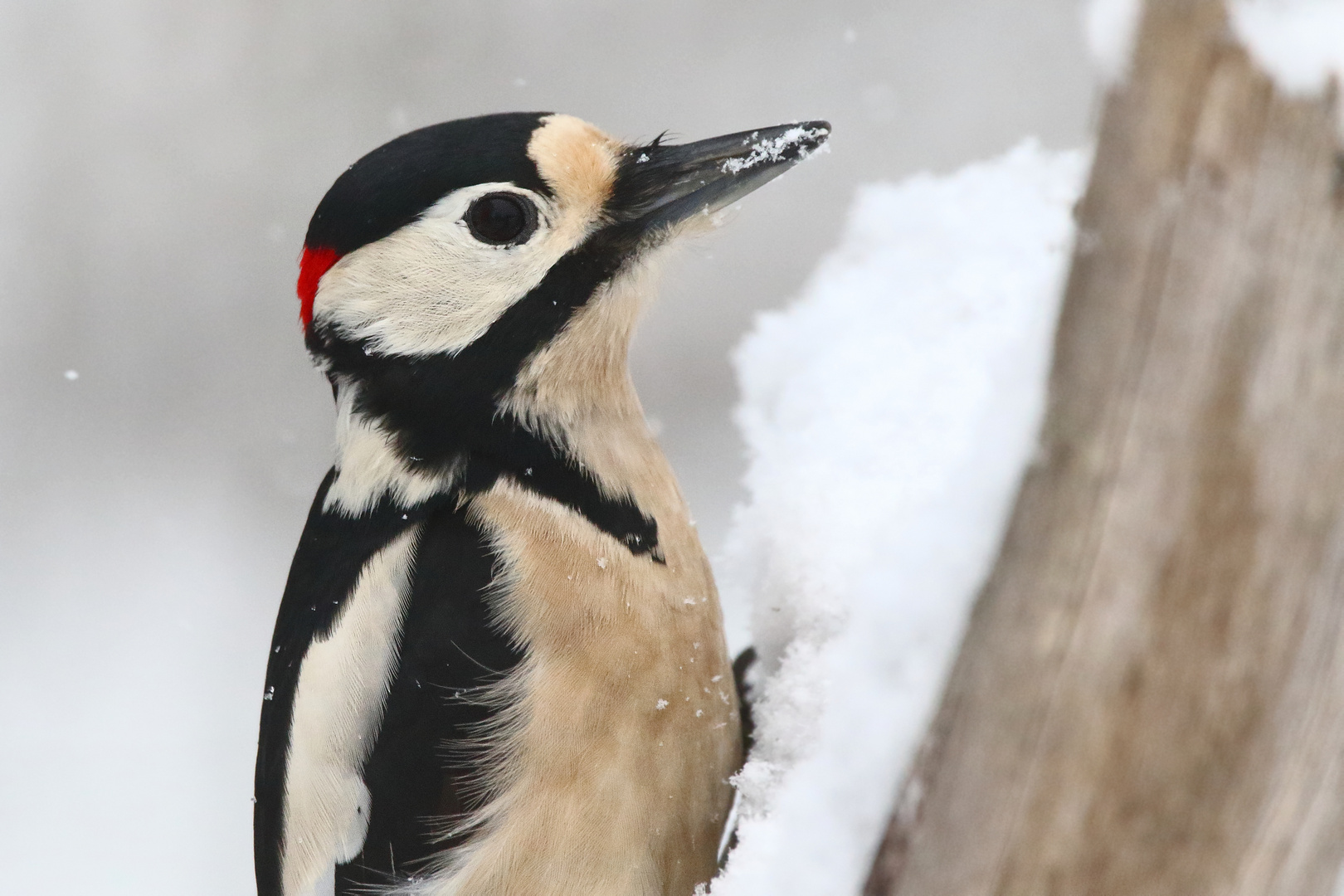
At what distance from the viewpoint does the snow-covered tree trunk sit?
89 centimetres

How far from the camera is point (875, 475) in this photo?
6.56 feet

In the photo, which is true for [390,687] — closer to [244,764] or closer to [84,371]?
[244,764]

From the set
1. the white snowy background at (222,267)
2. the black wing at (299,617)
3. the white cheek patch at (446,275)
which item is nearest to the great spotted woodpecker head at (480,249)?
the white cheek patch at (446,275)

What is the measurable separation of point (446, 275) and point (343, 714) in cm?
75

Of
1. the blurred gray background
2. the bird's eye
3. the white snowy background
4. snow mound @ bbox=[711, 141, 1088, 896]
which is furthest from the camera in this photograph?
the blurred gray background

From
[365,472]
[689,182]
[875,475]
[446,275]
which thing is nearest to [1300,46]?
[875,475]

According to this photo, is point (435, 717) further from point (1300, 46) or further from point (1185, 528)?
point (1300, 46)

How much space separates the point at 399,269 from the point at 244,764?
15.1ft

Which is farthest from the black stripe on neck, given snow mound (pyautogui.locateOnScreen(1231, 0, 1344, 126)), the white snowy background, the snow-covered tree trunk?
the white snowy background

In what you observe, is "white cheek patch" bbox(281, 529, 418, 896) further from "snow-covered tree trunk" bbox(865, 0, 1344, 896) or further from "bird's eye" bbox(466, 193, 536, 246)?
"snow-covered tree trunk" bbox(865, 0, 1344, 896)

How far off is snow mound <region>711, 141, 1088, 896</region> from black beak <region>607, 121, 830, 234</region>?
399mm

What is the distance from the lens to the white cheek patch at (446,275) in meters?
2.07

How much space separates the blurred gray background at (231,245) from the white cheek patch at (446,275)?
3.83 m

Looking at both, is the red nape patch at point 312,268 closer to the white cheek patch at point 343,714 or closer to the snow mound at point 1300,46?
the white cheek patch at point 343,714
